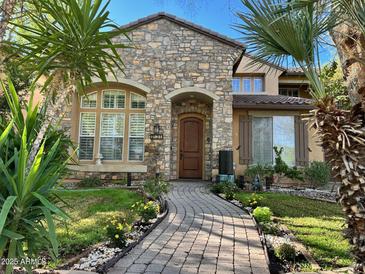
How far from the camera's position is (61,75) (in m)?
2.71

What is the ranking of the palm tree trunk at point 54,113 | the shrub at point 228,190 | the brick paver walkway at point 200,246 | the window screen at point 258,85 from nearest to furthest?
1. the palm tree trunk at point 54,113
2. the brick paver walkway at point 200,246
3. the shrub at point 228,190
4. the window screen at point 258,85

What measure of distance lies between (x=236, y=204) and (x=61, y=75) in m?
5.00

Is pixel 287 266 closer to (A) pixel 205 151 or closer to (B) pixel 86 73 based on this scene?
(B) pixel 86 73

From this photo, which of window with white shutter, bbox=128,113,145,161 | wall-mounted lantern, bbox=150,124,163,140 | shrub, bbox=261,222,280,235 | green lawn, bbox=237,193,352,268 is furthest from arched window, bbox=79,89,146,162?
shrub, bbox=261,222,280,235

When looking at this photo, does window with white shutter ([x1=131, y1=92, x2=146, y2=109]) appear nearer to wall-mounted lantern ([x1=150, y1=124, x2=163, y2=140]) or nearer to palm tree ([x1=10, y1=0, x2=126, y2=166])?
wall-mounted lantern ([x1=150, y1=124, x2=163, y2=140])

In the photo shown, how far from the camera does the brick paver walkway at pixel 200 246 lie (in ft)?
9.67

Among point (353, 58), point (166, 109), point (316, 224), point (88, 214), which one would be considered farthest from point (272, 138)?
point (353, 58)

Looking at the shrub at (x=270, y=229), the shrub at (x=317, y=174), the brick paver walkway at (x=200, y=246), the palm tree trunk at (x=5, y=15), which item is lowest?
the brick paver walkway at (x=200, y=246)

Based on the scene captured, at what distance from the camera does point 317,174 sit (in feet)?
32.8

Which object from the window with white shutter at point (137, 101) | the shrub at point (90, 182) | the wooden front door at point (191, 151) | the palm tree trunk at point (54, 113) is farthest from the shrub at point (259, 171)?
the palm tree trunk at point (54, 113)

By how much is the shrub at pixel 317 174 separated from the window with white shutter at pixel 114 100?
7198mm

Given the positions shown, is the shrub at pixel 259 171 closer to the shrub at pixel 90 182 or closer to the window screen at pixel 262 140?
the window screen at pixel 262 140

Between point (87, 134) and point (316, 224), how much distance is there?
8.63m

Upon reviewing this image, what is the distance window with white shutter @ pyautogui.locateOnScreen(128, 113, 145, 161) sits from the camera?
432 inches
